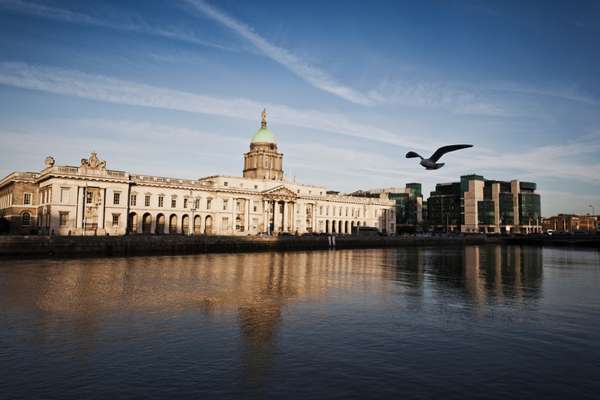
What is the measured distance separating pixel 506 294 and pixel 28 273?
3516 cm

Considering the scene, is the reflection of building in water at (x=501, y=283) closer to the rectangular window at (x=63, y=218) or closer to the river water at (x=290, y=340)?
the river water at (x=290, y=340)

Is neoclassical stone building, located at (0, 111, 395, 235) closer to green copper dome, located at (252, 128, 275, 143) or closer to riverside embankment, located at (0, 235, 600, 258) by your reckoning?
green copper dome, located at (252, 128, 275, 143)

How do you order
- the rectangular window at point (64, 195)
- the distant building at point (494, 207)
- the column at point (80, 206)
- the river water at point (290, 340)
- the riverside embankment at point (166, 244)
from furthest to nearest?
the distant building at point (494, 207)
the column at point (80, 206)
the rectangular window at point (64, 195)
the riverside embankment at point (166, 244)
the river water at point (290, 340)

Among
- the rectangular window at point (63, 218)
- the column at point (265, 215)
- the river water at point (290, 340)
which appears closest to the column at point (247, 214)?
the column at point (265, 215)

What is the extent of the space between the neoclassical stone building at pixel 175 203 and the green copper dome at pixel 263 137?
0.84 feet

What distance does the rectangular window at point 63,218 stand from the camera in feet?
223

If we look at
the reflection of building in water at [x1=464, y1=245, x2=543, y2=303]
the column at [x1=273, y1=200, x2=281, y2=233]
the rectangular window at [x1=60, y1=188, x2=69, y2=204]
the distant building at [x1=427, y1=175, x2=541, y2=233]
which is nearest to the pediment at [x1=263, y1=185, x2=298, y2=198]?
the column at [x1=273, y1=200, x2=281, y2=233]

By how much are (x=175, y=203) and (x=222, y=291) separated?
6278 centimetres


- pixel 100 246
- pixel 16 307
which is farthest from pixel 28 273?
pixel 100 246

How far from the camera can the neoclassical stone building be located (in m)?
69.9

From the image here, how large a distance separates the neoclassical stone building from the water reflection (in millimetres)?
27778

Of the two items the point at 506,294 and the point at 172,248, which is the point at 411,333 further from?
the point at 172,248

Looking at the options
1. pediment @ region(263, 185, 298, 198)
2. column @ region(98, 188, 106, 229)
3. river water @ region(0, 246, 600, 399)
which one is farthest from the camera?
pediment @ region(263, 185, 298, 198)

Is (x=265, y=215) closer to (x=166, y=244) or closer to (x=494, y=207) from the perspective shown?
(x=166, y=244)
